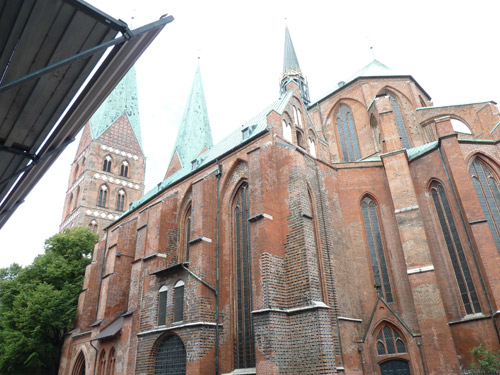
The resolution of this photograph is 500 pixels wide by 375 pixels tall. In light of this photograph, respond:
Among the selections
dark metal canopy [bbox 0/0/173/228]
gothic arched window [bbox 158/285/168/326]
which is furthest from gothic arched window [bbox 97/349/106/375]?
→ dark metal canopy [bbox 0/0/173/228]

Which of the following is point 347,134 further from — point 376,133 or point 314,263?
point 314,263

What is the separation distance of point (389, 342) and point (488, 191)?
7888mm

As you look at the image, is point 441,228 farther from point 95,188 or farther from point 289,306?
point 95,188

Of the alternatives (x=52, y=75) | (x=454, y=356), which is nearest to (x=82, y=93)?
(x=52, y=75)

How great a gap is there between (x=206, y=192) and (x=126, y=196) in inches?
1068

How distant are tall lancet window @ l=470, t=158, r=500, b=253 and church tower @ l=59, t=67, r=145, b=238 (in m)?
33.6

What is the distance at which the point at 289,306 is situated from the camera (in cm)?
1380

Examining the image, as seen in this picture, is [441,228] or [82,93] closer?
[82,93]

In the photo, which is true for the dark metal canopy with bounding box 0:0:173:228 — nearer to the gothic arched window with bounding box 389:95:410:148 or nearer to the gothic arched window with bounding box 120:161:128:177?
the gothic arched window with bounding box 389:95:410:148

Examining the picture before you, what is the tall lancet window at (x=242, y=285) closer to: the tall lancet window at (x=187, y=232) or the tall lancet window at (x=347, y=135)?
the tall lancet window at (x=187, y=232)

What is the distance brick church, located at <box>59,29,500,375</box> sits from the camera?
1394 centimetres

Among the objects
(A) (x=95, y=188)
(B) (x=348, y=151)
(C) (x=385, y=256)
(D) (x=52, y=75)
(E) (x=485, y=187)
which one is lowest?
(D) (x=52, y=75)

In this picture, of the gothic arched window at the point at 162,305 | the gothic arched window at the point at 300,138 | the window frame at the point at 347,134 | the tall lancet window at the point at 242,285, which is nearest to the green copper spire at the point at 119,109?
the window frame at the point at 347,134

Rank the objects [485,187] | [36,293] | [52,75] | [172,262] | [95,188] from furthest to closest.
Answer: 1. [95,188]
2. [36,293]
3. [172,262]
4. [485,187]
5. [52,75]
